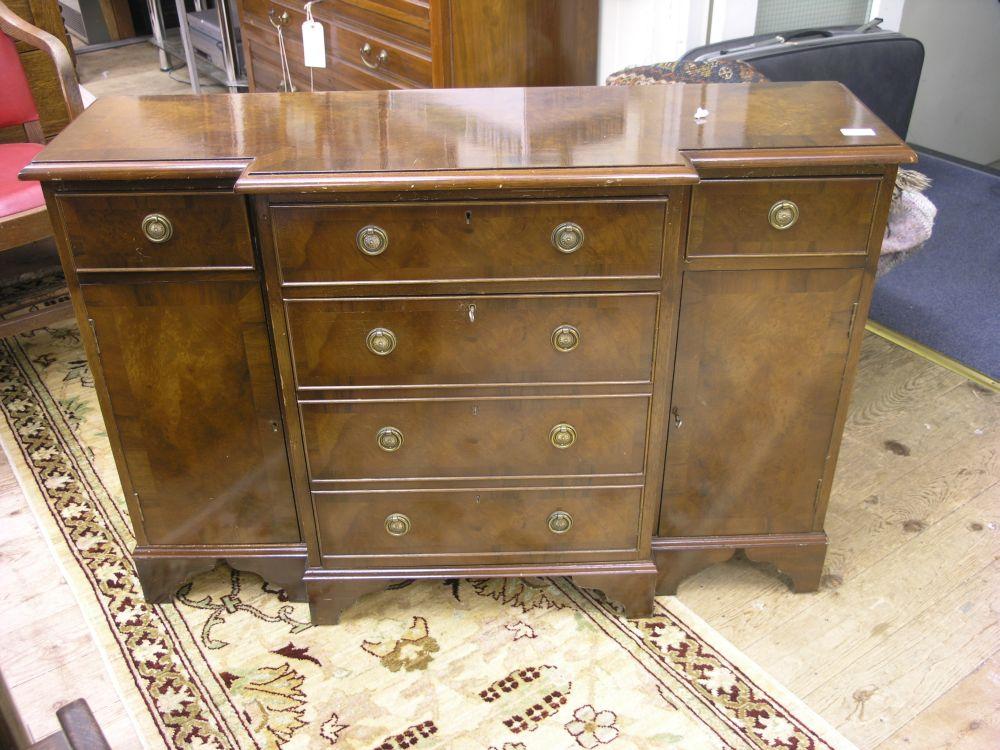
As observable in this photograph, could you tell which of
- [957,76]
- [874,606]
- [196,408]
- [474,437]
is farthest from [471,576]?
[957,76]

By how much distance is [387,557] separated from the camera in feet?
6.61

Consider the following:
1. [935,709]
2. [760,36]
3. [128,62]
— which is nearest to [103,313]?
[935,709]

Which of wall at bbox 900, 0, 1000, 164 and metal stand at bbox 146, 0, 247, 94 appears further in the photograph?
metal stand at bbox 146, 0, 247, 94

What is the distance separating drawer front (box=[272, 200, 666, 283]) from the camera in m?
1.64

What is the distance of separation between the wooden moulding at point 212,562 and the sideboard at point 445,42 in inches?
53.2

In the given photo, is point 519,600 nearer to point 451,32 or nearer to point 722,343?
point 722,343

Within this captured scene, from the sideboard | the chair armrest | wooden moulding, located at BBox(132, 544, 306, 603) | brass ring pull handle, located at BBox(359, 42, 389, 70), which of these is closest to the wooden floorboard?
wooden moulding, located at BBox(132, 544, 306, 603)

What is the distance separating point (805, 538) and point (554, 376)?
0.69 m

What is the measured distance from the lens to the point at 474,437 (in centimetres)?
188

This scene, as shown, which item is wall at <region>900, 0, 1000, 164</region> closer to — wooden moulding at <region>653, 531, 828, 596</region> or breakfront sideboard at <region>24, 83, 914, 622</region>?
Answer: breakfront sideboard at <region>24, 83, 914, 622</region>

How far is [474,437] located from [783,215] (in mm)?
702

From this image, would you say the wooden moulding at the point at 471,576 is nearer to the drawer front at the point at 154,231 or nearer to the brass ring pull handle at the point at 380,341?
the brass ring pull handle at the point at 380,341

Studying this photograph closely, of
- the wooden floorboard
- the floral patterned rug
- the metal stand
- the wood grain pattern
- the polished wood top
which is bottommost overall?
the floral patterned rug

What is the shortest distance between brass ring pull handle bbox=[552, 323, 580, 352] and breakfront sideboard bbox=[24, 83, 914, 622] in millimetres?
13
